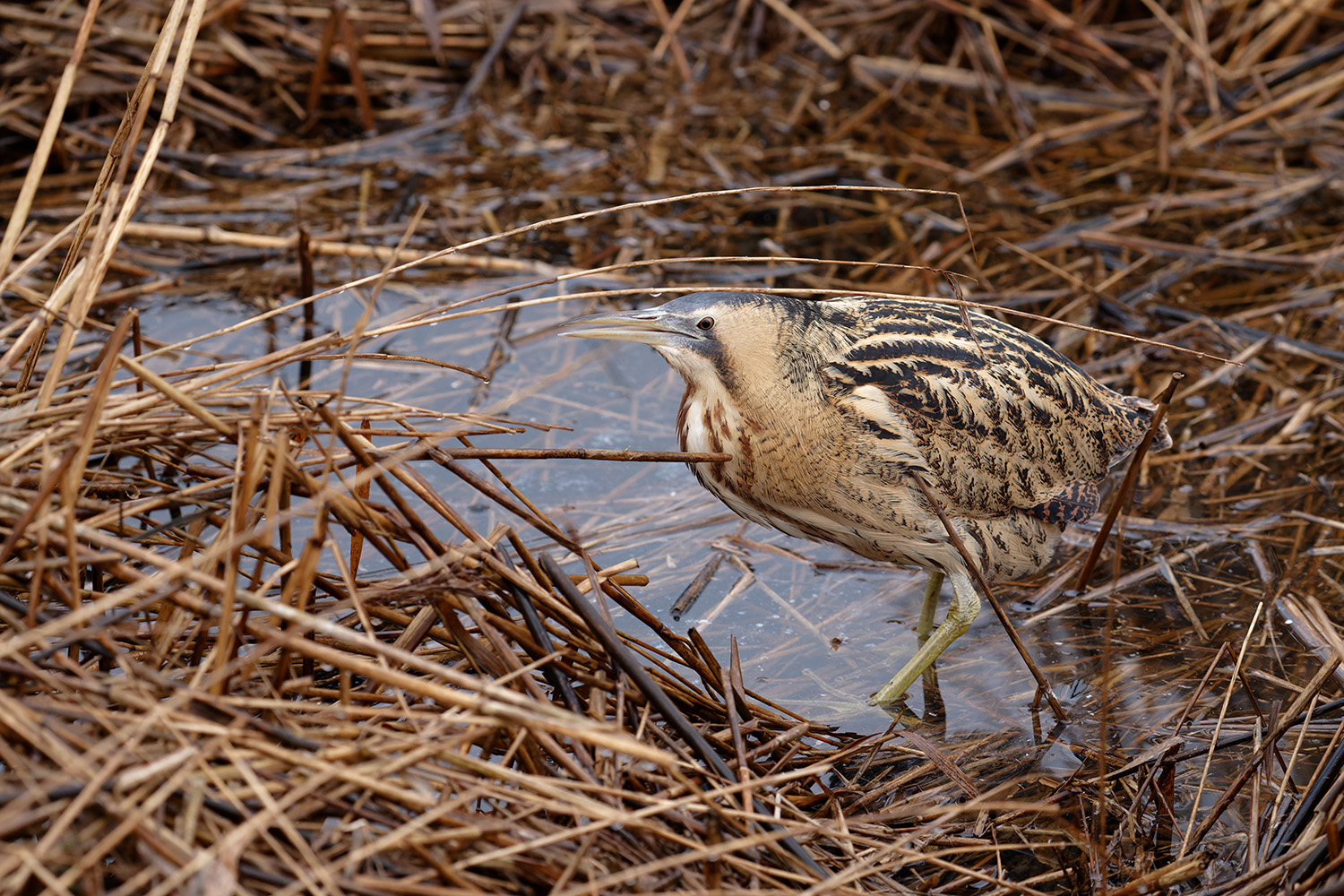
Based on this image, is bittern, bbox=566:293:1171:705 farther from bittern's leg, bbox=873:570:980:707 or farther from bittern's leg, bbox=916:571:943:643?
bittern's leg, bbox=916:571:943:643

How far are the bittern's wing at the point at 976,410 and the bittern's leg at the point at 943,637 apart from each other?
162mm

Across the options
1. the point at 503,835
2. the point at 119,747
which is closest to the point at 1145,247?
the point at 503,835

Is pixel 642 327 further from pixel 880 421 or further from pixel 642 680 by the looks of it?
pixel 642 680

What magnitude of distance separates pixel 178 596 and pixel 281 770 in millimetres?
252

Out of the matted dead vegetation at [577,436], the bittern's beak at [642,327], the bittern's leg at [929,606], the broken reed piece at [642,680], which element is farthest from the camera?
the bittern's leg at [929,606]

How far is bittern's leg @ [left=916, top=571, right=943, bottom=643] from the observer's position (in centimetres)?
274

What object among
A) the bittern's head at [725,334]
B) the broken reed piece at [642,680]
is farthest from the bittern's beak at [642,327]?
the broken reed piece at [642,680]

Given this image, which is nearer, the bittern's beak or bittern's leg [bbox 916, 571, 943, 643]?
the bittern's beak

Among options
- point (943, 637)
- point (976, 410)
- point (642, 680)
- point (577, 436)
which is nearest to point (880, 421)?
point (976, 410)

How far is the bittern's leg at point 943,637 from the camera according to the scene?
8.15 feet

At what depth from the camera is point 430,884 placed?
1451mm

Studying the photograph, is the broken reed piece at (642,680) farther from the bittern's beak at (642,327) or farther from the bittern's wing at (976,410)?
the bittern's wing at (976,410)

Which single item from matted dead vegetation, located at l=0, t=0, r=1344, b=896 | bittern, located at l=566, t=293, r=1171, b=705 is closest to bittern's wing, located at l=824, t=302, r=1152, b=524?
bittern, located at l=566, t=293, r=1171, b=705

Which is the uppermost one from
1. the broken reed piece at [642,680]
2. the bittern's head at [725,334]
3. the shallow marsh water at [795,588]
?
the bittern's head at [725,334]
